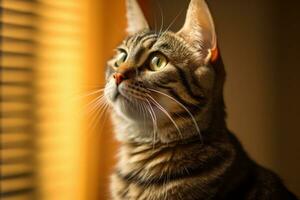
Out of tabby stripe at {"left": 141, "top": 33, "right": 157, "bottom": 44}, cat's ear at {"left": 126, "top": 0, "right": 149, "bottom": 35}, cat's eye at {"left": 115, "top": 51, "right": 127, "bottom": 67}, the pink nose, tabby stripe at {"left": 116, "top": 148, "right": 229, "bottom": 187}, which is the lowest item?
tabby stripe at {"left": 116, "top": 148, "right": 229, "bottom": 187}

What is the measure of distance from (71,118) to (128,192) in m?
0.30

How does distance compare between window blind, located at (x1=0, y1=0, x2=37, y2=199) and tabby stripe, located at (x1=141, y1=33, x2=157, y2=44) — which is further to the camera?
window blind, located at (x1=0, y1=0, x2=37, y2=199)

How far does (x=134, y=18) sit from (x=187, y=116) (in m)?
0.30

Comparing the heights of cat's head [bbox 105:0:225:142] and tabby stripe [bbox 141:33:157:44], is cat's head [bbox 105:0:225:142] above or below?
below

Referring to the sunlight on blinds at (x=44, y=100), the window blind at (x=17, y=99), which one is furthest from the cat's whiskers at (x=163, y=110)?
the window blind at (x=17, y=99)

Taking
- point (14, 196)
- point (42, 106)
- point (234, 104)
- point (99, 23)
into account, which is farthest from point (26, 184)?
point (234, 104)

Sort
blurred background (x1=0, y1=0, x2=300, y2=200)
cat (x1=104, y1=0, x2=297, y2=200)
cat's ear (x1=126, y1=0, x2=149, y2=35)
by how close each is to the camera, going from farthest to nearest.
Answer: blurred background (x1=0, y1=0, x2=300, y2=200) → cat's ear (x1=126, y1=0, x2=149, y2=35) → cat (x1=104, y1=0, x2=297, y2=200)

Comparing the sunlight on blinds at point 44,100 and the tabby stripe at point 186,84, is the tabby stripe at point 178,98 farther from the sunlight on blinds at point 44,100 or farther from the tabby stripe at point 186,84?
the sunlight on blinds at point 44,100

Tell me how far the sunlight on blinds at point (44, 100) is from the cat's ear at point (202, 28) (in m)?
0.38

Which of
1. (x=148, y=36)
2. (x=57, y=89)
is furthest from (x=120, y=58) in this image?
(x=57, y=89)

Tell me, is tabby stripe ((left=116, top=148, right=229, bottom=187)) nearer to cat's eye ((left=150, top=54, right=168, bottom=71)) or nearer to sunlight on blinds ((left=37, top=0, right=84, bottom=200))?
cat's eye ((left=150, top=54, right=168, bottom=71))

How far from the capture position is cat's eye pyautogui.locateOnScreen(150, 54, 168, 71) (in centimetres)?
84

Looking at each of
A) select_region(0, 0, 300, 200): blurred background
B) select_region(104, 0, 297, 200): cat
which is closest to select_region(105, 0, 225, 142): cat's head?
select_region(104, 0, 297, 200): cat

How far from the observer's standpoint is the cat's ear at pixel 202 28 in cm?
82
